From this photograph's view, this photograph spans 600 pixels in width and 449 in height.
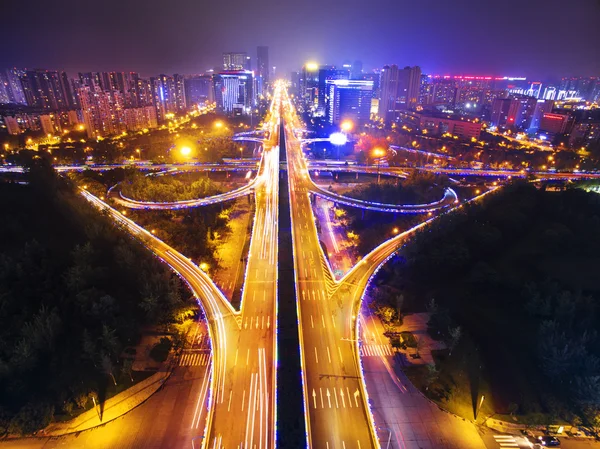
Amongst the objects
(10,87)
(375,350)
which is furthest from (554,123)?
(10,87)

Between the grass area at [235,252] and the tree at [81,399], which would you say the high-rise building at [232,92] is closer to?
the grass area at [235,252]

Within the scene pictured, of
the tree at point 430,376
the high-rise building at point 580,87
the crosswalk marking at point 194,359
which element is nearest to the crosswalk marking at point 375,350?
the tree at point 430,376

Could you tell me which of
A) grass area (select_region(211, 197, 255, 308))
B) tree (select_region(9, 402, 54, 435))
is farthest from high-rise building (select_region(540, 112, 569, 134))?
tree (select_region(9, 402, 54, 435))

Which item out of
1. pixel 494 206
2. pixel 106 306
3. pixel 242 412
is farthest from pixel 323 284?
pixel 494 206

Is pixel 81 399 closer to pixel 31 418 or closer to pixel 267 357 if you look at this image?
pixel 31 418

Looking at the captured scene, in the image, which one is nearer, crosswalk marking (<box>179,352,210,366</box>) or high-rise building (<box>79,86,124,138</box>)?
crosswalk marking (<box>179,352,210,366</box>)

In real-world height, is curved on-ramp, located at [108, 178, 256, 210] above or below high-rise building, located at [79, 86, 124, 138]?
below

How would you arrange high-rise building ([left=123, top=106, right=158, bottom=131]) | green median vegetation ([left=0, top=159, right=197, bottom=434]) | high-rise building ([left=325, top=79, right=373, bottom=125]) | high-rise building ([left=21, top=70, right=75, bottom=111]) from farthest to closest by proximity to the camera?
high-rise building ([left=325, top=79, right=373, bottom=125]) < high-rise building ([left=21, top=70, right=75, bottom=111]) < high-rise building ([left=123, top=106, right=158, bottom=131]) < green median vegetation ([left=0, top=159, right=197, bottom=434])

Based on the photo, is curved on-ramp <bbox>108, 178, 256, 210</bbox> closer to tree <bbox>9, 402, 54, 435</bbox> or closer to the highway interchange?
the highway interchange
